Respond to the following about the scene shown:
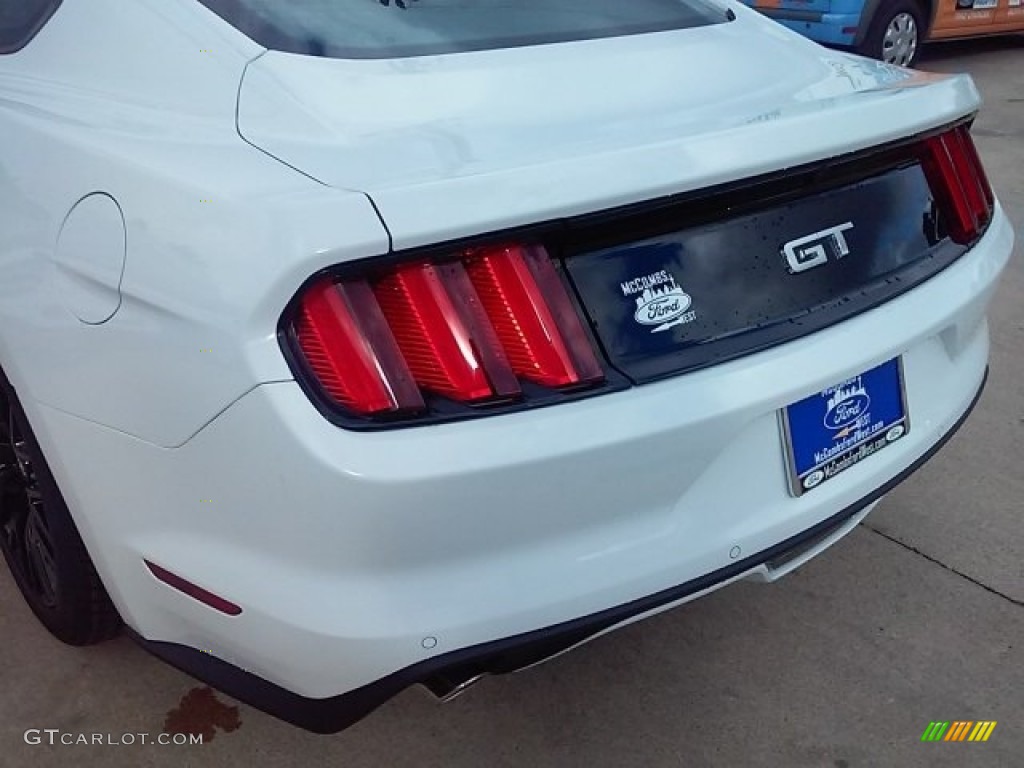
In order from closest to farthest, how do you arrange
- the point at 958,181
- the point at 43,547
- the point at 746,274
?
the point at 746,274, the point at 958,181, the point at 43,547

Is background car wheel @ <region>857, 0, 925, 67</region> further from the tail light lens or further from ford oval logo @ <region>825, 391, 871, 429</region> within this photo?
the tail light lens

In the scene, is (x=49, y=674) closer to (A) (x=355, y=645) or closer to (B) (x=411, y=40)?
(A) (x=355, y=645)

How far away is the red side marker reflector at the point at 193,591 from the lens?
1.55 metres

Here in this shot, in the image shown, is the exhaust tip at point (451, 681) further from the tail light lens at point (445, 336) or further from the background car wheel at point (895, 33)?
the background car wheel at point (895, 33)

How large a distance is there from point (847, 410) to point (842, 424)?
3 cm

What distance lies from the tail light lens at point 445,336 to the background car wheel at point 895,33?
6784 mm

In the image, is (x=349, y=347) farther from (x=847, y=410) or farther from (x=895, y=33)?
(x=895, y=33)

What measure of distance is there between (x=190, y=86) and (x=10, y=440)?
96cm

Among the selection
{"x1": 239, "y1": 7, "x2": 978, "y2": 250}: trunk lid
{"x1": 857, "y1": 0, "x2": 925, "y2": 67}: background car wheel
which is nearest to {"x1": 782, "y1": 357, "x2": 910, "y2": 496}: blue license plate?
{"x1": 239, "y1": 7, "x2": 978, "y2": 250}: trunk lid

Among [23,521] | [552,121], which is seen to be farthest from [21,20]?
[552,121]

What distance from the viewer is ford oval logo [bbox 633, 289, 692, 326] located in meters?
1.57

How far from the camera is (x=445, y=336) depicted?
1448 mm

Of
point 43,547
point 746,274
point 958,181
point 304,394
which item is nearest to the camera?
point 304,394

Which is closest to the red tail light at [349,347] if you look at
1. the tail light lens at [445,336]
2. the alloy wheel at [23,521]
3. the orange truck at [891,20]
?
the tail light lens at [445,336]
